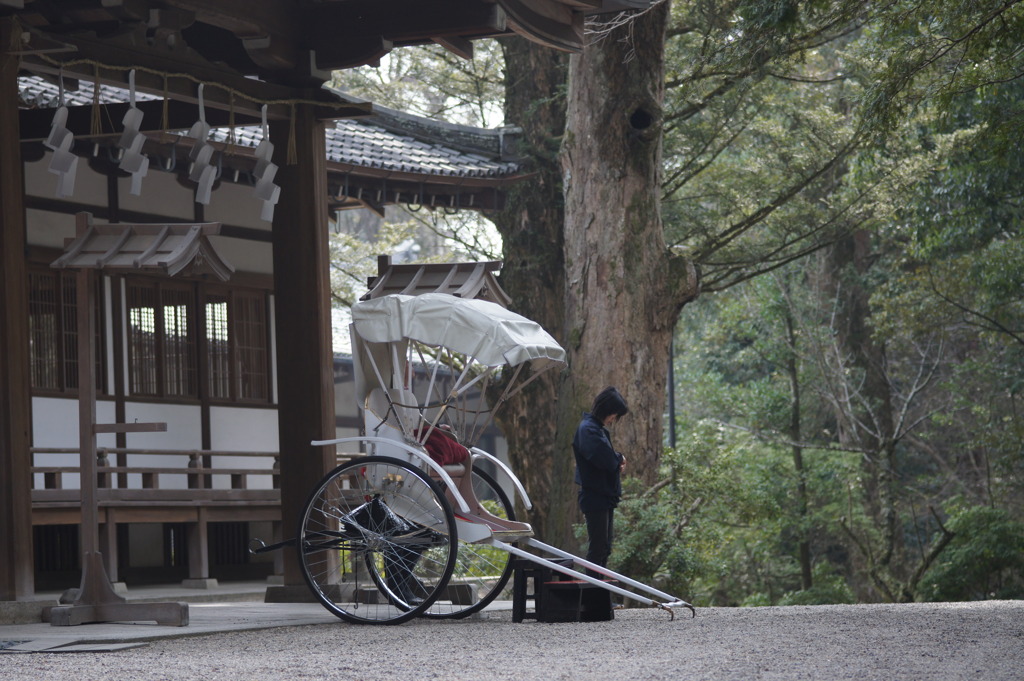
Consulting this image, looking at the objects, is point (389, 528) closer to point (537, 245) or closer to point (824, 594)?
point (537, 245)

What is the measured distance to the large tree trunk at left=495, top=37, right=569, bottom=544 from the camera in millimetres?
14617

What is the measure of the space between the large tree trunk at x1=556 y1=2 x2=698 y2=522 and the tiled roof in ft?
6.81

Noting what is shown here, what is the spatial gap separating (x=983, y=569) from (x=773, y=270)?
16.2ft

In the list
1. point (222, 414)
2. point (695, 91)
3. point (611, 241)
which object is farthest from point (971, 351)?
point (222, 414)

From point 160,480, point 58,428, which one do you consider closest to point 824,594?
point 160,480

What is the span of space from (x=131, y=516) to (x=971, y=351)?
16405 mm

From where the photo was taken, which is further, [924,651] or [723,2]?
[723,2]

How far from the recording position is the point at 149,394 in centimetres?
1238

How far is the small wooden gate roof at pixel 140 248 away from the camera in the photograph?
24.3 ft

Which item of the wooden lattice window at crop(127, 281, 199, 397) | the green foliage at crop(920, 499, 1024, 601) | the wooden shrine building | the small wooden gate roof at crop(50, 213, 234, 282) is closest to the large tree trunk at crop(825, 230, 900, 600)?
the green foliage at crop(920, 499, 1024, 601)

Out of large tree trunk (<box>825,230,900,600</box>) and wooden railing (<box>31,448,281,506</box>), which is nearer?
wooden railing (<box>31,448,281,506</box>)

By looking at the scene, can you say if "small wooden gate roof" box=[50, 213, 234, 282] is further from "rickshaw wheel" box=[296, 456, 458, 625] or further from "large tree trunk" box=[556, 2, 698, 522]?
"large tree trunk" box=[556, 2, 698, 522]

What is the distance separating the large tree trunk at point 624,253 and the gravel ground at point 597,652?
4089 millimetres

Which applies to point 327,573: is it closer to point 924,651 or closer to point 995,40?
point 924,651
